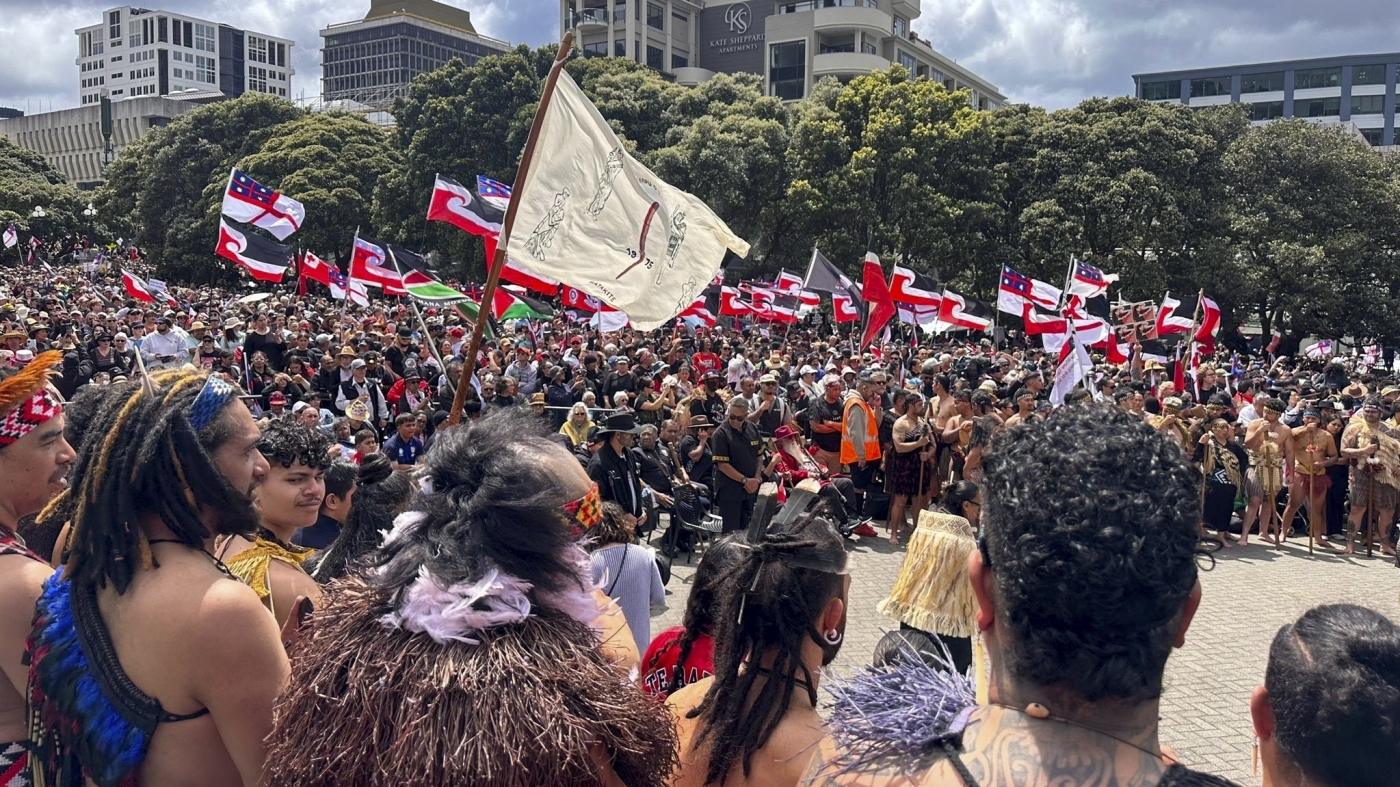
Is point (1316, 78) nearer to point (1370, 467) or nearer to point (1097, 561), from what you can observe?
point (1370, 467)

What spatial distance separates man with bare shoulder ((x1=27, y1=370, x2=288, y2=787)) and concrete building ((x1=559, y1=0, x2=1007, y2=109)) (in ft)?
197

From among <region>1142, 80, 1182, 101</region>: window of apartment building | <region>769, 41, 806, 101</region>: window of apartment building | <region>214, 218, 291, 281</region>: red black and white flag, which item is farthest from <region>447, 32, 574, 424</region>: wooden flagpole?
<region>1142, 80, 1182, 101</region>: window of apartment building

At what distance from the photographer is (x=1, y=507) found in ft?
9.41

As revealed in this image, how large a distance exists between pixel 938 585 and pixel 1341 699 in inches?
95.0

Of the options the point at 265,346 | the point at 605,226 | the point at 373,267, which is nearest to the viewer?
the point at 605,226

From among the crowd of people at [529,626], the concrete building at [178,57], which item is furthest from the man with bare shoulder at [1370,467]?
the concrete building at [178,57]

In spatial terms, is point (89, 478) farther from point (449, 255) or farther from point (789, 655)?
point (449, 255)

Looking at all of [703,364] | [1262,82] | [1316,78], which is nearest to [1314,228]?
[703,364]

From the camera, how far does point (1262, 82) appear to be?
8925cm

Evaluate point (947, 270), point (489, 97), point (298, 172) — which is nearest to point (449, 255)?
point (489, 97)

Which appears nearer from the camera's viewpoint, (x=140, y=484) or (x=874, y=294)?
(x=140, y=484)

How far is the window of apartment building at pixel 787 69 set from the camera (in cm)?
6144

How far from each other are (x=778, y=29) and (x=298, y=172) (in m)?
29.2

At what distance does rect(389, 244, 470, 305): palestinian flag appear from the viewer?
16188mm
